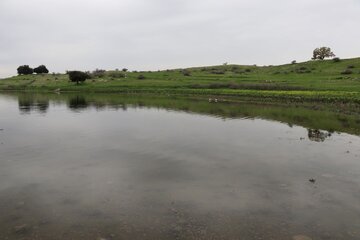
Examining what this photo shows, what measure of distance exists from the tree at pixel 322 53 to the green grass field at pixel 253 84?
13.0 m

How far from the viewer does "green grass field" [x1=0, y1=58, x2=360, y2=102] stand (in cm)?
6619

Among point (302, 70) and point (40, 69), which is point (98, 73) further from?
point (302, 70)

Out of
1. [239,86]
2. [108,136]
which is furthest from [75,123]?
[239,86]

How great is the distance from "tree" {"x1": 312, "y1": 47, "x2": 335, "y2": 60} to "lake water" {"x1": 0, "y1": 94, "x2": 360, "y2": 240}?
10620 cm

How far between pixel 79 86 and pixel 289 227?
105971mm

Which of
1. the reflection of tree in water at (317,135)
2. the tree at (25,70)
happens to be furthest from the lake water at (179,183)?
the tree at (25,70)

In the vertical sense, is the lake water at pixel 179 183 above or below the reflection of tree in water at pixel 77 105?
below

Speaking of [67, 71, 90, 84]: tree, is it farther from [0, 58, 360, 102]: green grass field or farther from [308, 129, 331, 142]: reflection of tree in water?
[308, 129, 331, 142]: reflection of tree in water

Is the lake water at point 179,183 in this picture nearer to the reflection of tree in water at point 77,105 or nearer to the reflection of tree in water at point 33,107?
the reflection of tree in water at point 33,107

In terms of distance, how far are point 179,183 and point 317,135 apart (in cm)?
1916

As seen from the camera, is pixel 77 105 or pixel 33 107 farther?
pixel 77 105

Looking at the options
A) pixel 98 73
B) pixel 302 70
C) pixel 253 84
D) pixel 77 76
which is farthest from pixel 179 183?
pixel 98 73

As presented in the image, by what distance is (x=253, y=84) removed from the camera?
81.2m

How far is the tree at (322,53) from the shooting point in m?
131
